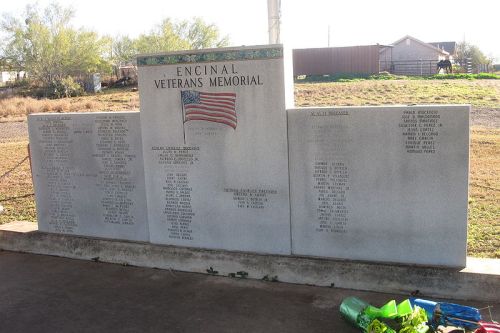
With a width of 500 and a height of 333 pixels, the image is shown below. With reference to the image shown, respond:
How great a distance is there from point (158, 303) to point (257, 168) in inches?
62.8

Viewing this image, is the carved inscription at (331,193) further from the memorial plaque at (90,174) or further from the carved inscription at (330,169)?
the memorial plaque at (90,174)

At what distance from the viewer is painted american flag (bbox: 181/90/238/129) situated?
561 cm

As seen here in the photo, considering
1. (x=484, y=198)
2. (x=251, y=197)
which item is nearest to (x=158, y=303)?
Answer: (x=251, y=197)

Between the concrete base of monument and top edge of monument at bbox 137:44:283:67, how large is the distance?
1961 mm

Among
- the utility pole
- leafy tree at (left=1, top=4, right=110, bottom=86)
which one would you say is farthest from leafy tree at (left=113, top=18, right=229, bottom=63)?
the utility pole

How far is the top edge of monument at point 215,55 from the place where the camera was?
17.7ft

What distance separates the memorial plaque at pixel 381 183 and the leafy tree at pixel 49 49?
44.7 metres

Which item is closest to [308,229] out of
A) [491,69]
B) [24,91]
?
[24,91]

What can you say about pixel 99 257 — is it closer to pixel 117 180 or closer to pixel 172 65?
pixel 117 180

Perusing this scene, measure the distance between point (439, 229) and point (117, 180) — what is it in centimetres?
347

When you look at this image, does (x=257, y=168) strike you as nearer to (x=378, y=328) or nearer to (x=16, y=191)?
(x=378, y=328)

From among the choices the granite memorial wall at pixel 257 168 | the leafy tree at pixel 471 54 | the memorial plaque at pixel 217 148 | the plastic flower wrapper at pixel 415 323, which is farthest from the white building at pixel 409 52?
the plastic flower wrapper at pixel 415 323

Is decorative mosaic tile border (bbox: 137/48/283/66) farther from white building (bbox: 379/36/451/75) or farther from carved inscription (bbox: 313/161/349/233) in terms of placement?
white building (bbox: 379/36/451/75)

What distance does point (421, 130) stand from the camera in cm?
497
